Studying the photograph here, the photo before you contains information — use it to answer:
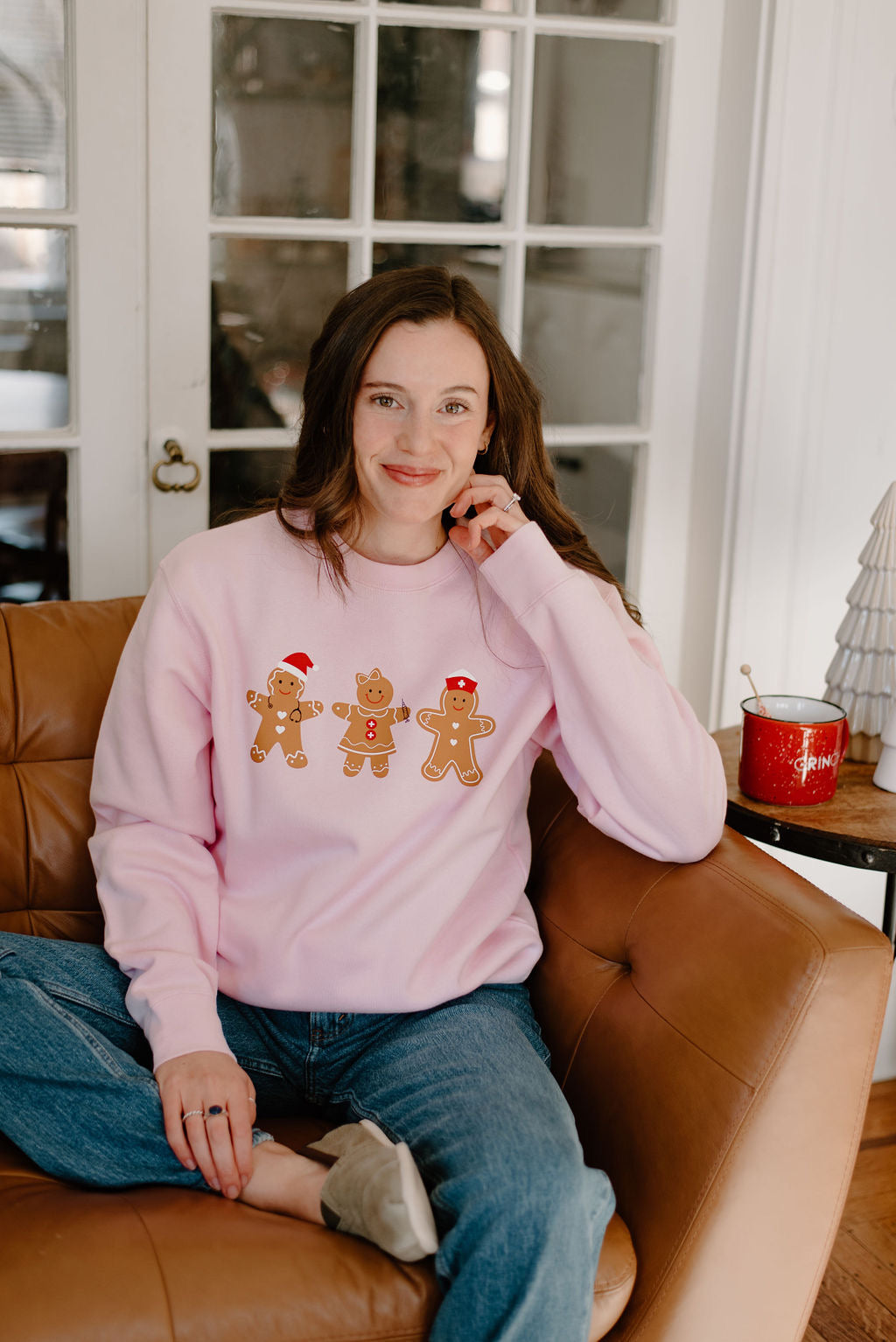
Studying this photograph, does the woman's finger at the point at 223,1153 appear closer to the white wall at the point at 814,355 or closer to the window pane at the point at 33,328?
the window pane at the point at 33,328

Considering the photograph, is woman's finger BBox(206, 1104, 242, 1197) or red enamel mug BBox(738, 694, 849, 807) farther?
red enamel mug BBox(738, 694, 849, 807)

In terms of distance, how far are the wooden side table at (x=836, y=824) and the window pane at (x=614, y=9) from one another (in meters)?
1.24

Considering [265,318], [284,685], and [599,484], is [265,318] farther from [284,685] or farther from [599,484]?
[284,685]

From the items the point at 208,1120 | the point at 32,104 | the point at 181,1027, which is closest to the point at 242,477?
the point at 32,104

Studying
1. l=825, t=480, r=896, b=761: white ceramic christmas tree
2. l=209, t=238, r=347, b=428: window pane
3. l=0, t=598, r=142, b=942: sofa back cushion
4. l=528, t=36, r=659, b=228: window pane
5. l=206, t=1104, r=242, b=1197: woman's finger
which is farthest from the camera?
l=528, t=36, r=659, b=228: window pane

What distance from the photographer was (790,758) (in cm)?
169

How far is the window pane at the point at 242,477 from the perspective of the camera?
213cm

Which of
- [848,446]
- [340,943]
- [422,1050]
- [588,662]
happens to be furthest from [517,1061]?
[848,446]

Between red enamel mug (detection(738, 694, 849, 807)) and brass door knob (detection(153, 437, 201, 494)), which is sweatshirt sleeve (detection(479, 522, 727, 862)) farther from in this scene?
brass door knob (detection(153, 437, 201, 494))

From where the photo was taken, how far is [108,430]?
2029 millimetres

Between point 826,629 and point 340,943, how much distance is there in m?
1.24

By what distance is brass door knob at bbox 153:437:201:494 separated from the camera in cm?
206

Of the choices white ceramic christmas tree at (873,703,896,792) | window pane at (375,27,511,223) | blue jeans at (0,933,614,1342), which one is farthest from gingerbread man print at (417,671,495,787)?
window pane at (375,27,511,223)

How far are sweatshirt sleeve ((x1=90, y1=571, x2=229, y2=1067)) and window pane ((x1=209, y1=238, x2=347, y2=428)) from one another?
67cm
